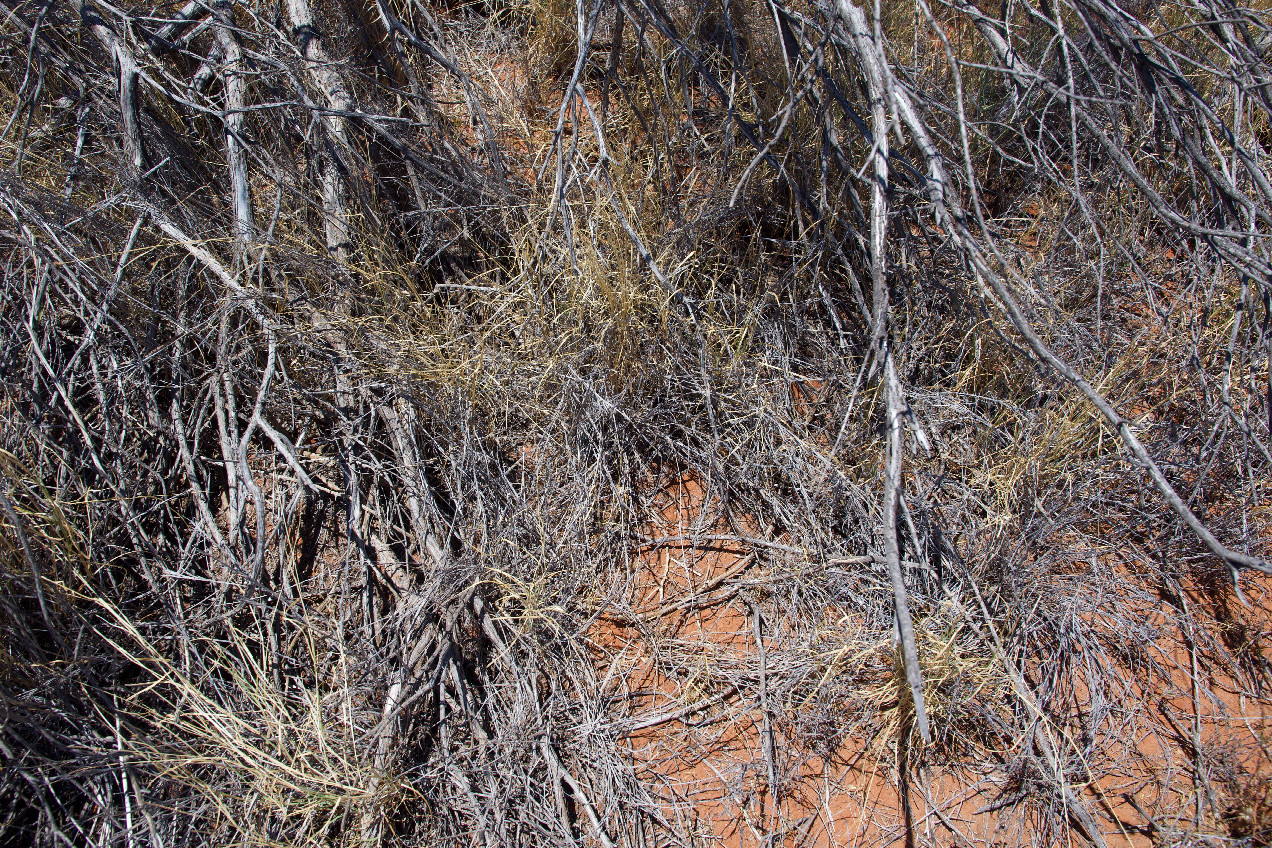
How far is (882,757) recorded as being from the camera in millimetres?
1565

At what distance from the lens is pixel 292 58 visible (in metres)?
1.92

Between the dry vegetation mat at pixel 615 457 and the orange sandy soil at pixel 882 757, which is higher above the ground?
the dry vegetation mat at pixel 615 457

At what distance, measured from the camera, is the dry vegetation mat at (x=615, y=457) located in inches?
59.1

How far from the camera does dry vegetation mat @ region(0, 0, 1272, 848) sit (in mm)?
1502

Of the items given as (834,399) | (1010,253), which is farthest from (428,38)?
(1010,253)

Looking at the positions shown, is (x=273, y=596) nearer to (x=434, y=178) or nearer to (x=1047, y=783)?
(x=434, y=178)

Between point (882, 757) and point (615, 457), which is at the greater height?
point (615, 457)

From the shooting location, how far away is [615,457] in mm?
1931

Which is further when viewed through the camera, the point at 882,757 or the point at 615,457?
the point at 615,457

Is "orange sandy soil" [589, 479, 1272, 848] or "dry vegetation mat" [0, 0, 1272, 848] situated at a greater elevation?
"dry vegetation mat" [0, 0, 1272, 848]

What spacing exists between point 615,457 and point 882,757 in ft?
3.12

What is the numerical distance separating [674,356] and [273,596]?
45.4 inches

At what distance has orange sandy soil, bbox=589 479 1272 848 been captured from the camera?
1.50m

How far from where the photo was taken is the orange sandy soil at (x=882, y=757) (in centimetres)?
150
